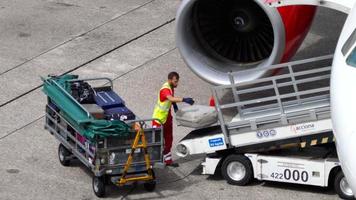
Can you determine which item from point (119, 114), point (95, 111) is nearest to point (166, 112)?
point (119, 114)

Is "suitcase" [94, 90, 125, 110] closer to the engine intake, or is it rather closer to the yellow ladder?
the yellow ladder

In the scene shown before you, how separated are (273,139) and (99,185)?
8.14ft

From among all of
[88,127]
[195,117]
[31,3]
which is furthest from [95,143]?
[31,3]

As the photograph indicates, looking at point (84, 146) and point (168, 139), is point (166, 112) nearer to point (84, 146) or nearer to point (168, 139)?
point (168, 139)

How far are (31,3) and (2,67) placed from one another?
3507mm

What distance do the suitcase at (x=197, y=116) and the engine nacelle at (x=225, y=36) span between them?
2.58 feet

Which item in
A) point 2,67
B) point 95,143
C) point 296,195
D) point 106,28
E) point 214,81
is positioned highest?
point 106,28

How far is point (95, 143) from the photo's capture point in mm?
11883

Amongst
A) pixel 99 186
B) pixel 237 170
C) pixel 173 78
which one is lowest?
pixel 99 186

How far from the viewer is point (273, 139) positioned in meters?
12.5

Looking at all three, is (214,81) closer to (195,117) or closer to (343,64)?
(195,117)

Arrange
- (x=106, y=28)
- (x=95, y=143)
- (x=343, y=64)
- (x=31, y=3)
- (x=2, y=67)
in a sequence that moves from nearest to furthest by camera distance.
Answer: (x=343, y=64), (x=95, y=143), (x=2, y=67), (x=106, y=28), (x=31, y=3)

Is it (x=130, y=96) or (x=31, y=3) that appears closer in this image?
(x=130, y=96)

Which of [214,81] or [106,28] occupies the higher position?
[106,28]
